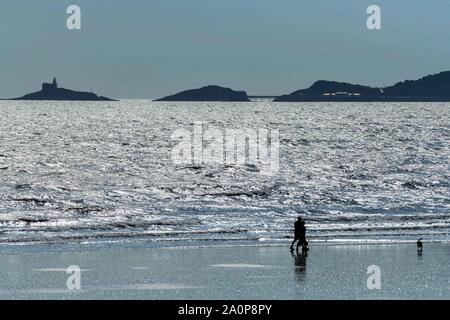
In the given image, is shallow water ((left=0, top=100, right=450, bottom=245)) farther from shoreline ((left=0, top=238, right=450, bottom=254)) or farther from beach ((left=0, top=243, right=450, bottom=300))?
beach ((left=0, top=243, right=450, bottom=300))

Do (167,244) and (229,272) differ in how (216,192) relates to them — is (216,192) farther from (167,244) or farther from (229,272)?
(229,272)

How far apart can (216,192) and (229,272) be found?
4410 cm

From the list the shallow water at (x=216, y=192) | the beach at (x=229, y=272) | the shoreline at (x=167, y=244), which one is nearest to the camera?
the beach at (x=229, y=272)

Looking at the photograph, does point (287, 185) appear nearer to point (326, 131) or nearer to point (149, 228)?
point (149, 228)

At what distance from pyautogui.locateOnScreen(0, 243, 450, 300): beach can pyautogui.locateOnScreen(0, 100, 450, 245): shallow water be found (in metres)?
5.22

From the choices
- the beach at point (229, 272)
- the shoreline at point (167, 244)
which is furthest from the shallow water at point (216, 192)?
the beach at point (229, 272)

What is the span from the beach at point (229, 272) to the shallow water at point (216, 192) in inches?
206

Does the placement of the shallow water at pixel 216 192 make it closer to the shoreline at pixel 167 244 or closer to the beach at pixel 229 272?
the shoreline at pixel 167 244

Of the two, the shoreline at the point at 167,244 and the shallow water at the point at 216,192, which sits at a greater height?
the shoreline at the point at 167,244

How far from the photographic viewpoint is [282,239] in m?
42.2

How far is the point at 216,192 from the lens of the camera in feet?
244

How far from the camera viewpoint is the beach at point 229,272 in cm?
2569

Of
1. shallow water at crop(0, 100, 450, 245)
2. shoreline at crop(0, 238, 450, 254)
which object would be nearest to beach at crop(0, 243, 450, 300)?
shoreline at crop(0, 238, 450, 254)
